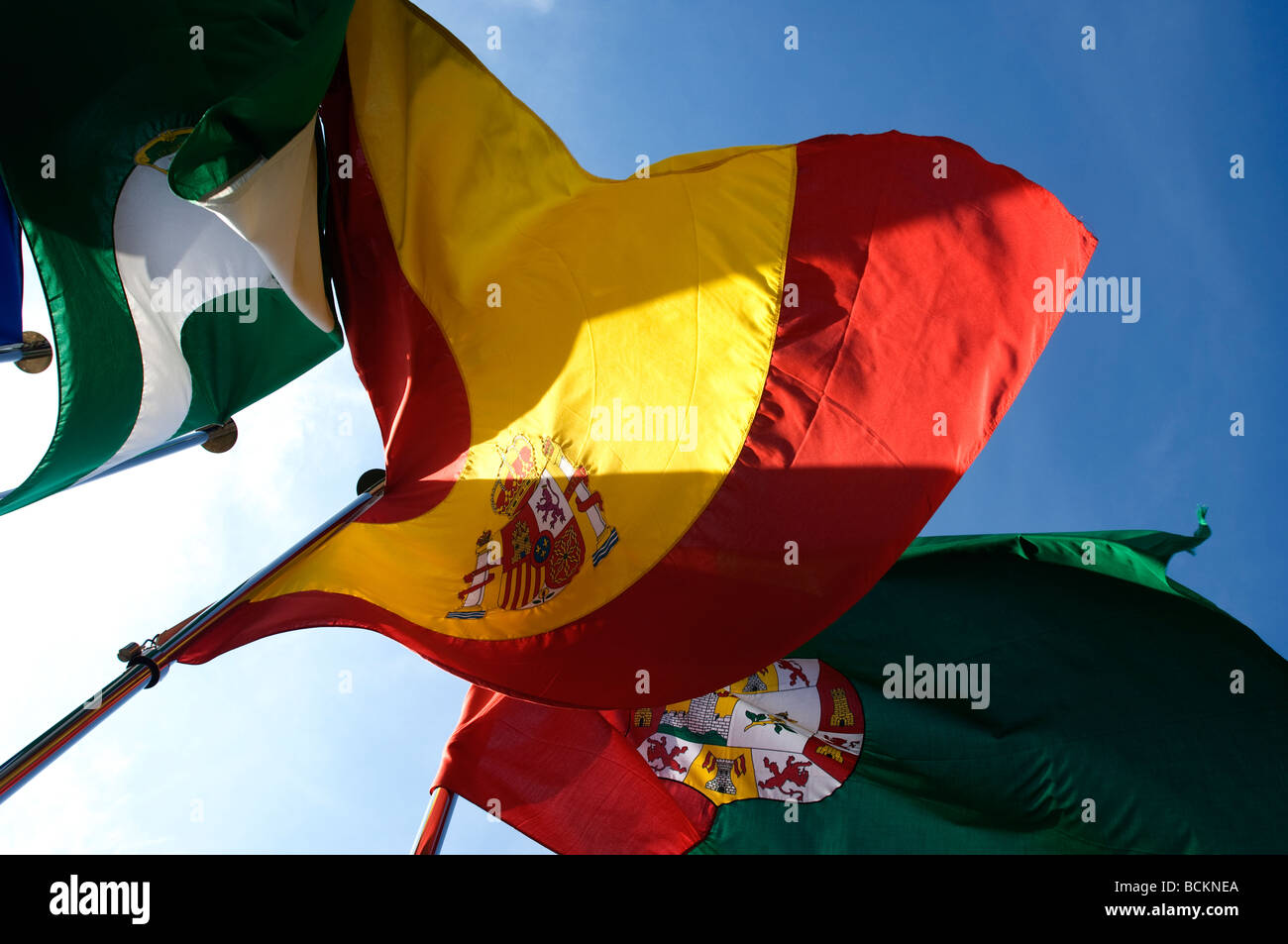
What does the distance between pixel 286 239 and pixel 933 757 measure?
168 inches

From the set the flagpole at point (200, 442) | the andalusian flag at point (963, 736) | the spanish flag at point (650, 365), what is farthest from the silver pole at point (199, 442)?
the andalusian flag at point (963, 736)

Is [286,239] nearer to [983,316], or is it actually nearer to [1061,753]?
[983,316]

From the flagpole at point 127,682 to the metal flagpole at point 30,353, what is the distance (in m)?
1.25

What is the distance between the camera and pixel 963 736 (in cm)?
480

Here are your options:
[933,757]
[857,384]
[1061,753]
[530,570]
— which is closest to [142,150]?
[530,570]

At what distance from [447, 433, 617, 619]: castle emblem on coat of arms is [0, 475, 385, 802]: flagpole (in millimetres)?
698

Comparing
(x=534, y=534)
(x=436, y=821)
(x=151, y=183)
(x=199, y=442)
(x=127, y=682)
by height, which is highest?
(x=151, y=183)

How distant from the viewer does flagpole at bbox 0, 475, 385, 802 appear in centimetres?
195

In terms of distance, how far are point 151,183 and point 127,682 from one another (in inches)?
76.4

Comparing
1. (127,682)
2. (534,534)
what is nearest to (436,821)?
(534,534)

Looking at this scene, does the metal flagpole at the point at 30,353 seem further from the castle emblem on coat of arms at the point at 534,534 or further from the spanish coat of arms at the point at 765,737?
the spanish coat of arms at the point at 765,737

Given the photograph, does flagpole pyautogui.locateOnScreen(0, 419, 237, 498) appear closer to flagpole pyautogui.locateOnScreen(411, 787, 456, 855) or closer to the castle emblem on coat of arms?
the castle emblem on coat of arms

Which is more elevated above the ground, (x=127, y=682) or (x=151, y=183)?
(x=151, y=183)

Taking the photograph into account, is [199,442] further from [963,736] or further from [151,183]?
[963,736]
